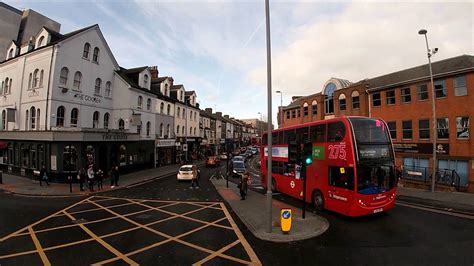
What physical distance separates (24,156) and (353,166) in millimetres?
29023

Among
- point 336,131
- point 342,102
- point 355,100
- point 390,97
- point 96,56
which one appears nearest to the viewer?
point 336,131

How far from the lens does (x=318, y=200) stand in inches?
518

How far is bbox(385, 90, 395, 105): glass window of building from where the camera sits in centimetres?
2438

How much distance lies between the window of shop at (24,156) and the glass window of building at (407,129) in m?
Answer: 34.3

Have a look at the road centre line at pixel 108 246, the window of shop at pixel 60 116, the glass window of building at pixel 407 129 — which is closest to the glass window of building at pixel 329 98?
the glass window of building at pixel 407 129

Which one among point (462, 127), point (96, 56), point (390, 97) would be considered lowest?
point (462, 127)

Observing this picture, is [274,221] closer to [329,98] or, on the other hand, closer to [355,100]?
[355,100]

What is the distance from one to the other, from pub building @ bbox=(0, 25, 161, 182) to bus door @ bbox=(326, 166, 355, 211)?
769 inches

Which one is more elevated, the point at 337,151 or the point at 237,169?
the point at 337,151

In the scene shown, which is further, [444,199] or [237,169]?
[237,169]

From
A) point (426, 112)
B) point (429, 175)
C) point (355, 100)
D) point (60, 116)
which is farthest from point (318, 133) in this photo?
point (60, 116)

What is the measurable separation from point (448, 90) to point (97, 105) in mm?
30778

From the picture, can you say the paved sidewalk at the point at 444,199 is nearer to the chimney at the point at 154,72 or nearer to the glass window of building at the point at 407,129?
the glass window of building at the point at 407,129

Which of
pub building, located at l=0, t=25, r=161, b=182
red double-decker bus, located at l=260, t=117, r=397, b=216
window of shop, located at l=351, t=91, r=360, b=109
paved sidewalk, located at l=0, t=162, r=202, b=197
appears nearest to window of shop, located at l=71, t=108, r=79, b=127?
pub building, located at l=0, t=25, r=161, b=182
